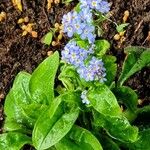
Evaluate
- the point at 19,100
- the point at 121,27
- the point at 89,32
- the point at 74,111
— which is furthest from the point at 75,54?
the point at 121,27

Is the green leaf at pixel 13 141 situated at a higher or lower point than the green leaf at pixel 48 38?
lower

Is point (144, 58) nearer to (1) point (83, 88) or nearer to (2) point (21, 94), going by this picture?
(1) point (83, 88)

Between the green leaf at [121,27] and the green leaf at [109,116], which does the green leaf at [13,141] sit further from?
the green leaf at [121,27]

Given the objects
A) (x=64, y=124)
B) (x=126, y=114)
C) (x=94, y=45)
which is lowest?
(x=126, y=114)

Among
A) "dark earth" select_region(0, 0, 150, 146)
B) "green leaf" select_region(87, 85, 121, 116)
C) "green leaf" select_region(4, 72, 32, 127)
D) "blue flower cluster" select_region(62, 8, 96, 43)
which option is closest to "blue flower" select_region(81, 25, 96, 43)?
"blue flower cluster" select_region(62, 8, 96, 43)

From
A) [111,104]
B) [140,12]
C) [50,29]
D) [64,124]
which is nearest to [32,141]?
[64,124]

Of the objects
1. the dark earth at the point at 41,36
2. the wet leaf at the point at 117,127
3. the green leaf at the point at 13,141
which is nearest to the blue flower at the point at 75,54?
the wet leaf at the point at 117,127
